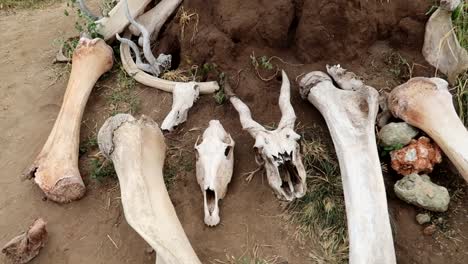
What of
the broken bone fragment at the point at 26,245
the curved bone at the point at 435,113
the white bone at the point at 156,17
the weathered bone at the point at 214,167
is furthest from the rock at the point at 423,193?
the white bone at the point at 156,17

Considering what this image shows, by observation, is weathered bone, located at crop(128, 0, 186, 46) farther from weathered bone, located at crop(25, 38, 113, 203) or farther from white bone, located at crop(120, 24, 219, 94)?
weathered bone, located at crop(25, 38, 113, 203)

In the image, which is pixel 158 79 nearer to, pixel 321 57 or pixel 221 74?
pixel 221 74

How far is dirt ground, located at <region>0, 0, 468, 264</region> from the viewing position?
10.3ft

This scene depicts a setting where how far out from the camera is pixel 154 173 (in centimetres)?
321

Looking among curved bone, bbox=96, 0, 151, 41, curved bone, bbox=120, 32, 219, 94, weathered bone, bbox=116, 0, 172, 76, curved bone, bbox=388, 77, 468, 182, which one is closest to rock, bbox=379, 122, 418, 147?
curved bone, bbox=388, 77, 468, 182

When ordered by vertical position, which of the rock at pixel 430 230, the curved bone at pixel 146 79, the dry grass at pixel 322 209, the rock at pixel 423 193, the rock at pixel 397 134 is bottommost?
the rock at pixel 430 230

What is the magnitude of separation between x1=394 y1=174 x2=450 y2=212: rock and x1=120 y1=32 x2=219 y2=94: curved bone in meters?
1.61

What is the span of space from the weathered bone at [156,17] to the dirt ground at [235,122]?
98mm

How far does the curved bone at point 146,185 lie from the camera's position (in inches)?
108

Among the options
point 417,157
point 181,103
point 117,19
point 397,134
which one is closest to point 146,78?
point 181,103

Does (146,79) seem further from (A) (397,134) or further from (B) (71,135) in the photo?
(A) (397,134)

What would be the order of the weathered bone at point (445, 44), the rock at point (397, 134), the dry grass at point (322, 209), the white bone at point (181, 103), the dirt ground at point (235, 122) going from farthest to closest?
the white bone at point (181, 103) < the weathered bone at point (445, 44) < the rock at point (397, 134) < the dirt ground at point (235, 122) < the dry grass at point (322, 209)

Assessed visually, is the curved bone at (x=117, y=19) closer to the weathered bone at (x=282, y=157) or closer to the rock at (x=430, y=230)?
the weathered bone at (x=282, y=157)

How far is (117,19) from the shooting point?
15.0 feet
